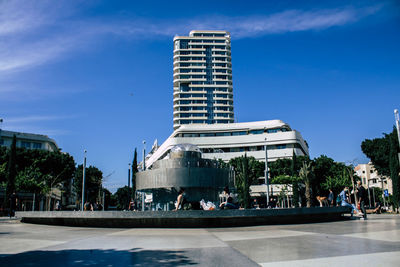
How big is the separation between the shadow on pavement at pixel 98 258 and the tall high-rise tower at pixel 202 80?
9238cm

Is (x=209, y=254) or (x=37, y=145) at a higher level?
(x=37, y=145)

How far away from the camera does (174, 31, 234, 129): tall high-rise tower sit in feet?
327

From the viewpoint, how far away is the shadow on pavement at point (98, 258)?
176 inches

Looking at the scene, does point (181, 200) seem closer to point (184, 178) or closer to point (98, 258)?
point (184, 178)

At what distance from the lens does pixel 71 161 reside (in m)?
55.4

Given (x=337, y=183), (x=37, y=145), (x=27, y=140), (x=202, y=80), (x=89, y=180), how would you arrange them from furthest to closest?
1. (x=202, y=80)
2. (x=89, y=180)
3. (x=37, y=145)
4. (x=27, y=140)
5. (x=337, y=183)

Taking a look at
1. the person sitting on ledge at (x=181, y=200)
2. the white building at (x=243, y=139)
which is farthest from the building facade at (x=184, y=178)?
the white building at (x=243, y=139)

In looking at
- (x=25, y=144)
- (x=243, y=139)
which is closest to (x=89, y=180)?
(x=25, y=144)

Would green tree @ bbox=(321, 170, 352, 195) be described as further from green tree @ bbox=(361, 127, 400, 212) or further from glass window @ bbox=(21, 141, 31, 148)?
glass window @ bbox=(21, 141, 31, 148)

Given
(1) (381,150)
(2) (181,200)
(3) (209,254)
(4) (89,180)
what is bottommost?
(3) (209,254)

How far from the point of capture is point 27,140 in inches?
2653

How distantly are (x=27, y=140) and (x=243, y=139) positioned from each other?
4601 centimetres

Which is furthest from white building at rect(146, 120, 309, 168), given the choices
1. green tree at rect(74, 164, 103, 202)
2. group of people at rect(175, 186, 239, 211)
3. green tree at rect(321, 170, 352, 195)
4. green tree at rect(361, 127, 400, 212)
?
group of people at rect(175, 186, 239, 211)

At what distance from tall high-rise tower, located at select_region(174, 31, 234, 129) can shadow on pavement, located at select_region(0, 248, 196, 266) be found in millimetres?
92382
